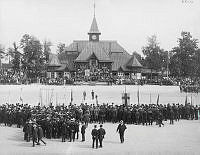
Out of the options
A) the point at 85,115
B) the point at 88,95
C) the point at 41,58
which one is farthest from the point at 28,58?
the point at 85,115

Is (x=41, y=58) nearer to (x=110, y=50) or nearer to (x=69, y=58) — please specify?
(x=69, y=58)

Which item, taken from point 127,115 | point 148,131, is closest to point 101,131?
point 148,131

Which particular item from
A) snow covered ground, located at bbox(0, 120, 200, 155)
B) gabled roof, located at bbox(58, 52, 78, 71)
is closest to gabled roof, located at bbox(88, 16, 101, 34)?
gabled roof, located at bbox(58, 52, 78, 71)

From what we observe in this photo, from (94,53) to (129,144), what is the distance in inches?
1777

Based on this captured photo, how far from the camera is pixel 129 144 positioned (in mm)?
17094

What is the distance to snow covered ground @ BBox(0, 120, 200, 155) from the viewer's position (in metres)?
15.4

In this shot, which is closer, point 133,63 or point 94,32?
point 133,63

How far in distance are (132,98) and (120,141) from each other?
1933cm

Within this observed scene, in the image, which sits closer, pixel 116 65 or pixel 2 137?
pixel 2 137

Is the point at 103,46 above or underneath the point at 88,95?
above

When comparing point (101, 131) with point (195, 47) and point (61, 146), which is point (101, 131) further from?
point (195, 47)

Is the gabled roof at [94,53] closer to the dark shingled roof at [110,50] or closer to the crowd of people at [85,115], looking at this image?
the dark shingled roof at [110,50]

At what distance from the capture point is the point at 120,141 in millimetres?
17938

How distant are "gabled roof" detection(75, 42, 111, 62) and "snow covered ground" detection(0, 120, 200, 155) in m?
40.6
